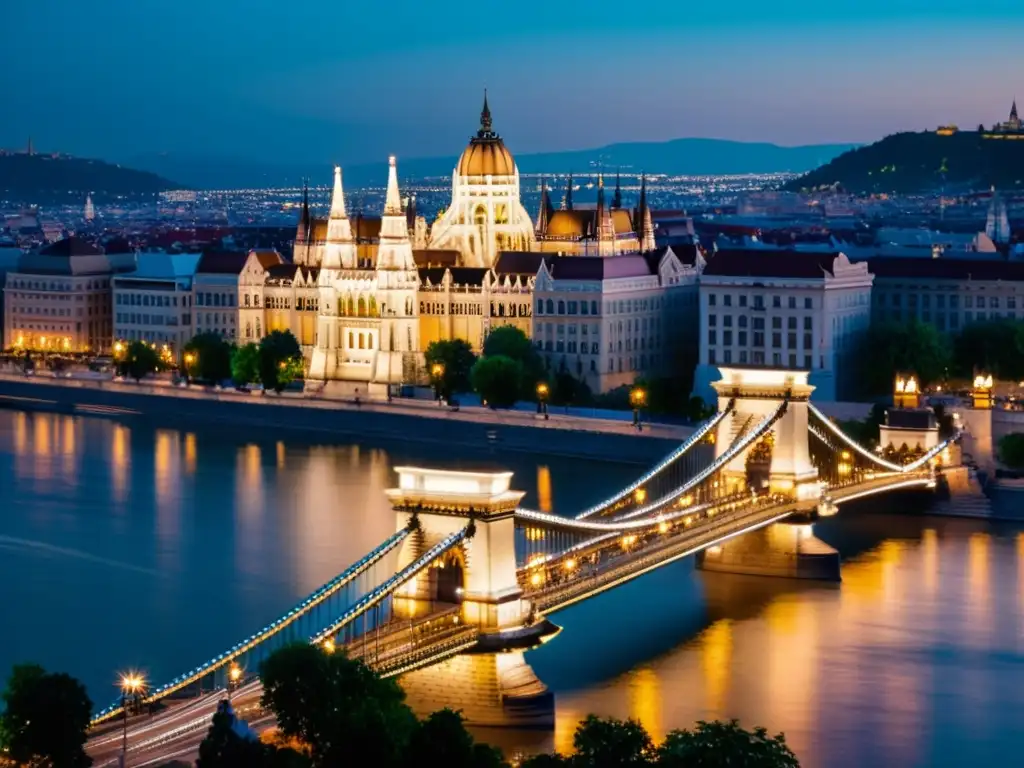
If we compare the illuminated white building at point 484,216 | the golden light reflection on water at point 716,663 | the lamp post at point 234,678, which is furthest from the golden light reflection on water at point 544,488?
the illuminated white building at point 484,216

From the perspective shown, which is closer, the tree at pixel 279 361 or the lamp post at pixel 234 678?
the lamp post at pixel 234 678

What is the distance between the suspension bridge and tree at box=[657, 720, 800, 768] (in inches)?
Result: 123

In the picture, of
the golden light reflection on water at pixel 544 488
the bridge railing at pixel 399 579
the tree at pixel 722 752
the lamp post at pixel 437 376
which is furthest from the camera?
the lamp post at pixel 437 376

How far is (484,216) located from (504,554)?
31279mm

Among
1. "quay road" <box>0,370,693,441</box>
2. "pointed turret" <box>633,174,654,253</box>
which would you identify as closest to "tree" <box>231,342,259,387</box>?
"quay road" <box>0,370,693,441</box>

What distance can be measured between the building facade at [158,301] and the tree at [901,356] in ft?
45.0

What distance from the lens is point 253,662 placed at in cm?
2162

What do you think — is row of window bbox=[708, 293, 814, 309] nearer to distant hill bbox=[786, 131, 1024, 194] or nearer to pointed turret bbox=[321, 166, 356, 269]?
pointed turret bbox=[321, 166, 356, 269]

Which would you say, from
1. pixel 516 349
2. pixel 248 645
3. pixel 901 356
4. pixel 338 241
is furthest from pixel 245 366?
pixel 248 645

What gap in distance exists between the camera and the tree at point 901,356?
42.2 meters

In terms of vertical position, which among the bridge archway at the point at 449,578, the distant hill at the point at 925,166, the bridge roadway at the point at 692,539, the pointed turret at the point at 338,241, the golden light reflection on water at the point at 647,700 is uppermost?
the distant hill at the point at 925,166

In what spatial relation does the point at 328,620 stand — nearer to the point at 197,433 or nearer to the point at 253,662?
the point at 253,662

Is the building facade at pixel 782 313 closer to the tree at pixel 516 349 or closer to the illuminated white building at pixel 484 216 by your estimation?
the tree at pixel 516 349

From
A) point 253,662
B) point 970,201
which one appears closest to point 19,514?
point 253,662
